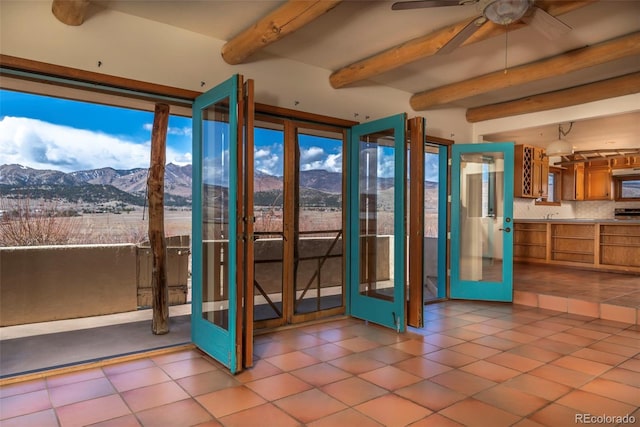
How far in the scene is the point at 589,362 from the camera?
3.22 meters

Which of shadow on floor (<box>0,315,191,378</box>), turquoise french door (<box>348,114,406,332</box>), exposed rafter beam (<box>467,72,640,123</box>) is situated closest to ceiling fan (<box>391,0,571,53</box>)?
turquoise french door (<box>348,114,406,332</box>)

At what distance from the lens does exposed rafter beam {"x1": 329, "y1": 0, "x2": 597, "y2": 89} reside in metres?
2.84

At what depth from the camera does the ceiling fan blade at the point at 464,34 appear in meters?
2.80

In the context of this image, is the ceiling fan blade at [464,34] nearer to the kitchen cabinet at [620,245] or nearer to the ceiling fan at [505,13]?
the ceiling fan at [505,13]

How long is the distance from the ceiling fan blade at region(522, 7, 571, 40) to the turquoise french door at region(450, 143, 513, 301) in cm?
277

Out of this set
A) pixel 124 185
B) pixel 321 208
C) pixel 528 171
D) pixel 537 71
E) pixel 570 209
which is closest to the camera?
pixel 537 71

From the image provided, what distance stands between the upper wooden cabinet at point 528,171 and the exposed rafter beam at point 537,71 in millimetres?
3540

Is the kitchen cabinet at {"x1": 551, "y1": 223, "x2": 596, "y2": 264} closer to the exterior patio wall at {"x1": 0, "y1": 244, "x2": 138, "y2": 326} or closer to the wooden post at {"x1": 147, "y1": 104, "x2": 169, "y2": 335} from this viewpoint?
the wooden post at {"x1": 147, "y1": 104, "x2": 169, "y2": 335}

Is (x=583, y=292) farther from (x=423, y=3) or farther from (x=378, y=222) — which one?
(x=423, y=3)

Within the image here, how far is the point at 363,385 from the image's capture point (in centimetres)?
281

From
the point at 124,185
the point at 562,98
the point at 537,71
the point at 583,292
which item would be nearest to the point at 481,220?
the point at 583,292

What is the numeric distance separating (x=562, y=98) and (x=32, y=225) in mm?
7068

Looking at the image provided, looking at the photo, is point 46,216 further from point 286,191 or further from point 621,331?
point 621,331

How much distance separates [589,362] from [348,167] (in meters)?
2.84
